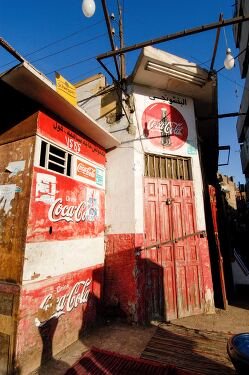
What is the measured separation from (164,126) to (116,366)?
7.17 metres

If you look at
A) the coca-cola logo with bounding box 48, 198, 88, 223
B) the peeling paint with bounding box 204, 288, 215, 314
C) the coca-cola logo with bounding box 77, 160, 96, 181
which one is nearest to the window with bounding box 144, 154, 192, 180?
the coca-cola logo with bounding box 77, 160, 96, 181

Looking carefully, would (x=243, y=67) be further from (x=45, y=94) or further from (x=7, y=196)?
(x=7, y=196)

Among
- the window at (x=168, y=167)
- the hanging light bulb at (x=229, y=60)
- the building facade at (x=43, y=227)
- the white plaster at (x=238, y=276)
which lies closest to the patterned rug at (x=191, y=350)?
the building facade at (x=43, y=227)

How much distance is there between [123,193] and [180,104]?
14.2ft

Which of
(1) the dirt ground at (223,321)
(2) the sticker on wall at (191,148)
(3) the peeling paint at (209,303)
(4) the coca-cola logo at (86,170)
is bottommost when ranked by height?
(1) the dirt ground at (223,321)

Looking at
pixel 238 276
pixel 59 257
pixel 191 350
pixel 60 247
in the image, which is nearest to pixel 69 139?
pixel 60 247

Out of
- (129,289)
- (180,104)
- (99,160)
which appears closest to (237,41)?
(180,104)

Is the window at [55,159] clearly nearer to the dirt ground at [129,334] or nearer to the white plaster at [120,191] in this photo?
the white plaster at [120,191]

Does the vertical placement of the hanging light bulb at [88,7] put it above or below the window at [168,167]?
above

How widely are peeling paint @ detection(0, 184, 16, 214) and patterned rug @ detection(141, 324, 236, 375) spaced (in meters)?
4.46

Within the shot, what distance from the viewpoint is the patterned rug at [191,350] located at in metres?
4.45

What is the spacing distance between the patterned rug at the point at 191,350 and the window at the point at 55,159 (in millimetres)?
4841

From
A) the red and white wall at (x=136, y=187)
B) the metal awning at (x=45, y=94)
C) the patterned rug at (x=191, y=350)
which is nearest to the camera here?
the patterned rug at (x=191, y=350)

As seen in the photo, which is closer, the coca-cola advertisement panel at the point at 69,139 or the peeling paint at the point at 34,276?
the peeling paint at the point at 34,276
